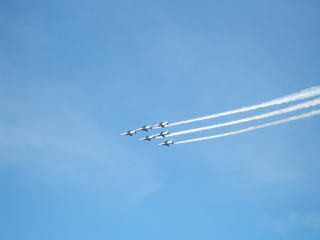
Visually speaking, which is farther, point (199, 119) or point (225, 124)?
point (199, 119)

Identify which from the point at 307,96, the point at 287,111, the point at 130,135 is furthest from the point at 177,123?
the point at 307,96

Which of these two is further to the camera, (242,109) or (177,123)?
(177,123)

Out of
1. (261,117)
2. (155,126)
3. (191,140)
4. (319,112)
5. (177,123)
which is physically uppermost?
(155,126)

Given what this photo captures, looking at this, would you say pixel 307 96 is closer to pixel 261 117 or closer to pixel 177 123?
Result: pixel 261 117

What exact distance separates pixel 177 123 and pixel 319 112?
3358 cm

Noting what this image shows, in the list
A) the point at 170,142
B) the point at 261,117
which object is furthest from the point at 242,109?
the point at 170,142

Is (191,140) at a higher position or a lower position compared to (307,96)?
higher

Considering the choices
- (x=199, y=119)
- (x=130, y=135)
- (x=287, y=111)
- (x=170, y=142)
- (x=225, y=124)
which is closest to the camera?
(x=287, y=111)

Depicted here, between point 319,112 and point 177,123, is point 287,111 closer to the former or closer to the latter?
point 319,112

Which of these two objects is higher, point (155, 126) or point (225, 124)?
point (155, 126)

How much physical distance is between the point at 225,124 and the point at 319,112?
17.8 meters

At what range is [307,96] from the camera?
50031 mm

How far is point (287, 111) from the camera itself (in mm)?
55438

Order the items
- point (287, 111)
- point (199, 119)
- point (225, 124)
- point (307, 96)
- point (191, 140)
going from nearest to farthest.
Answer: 1. point (307, 96)
2. point (287, 111)
3. point (225, 124)
4. point (199, 119)
5. point (191, 140)
